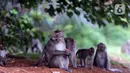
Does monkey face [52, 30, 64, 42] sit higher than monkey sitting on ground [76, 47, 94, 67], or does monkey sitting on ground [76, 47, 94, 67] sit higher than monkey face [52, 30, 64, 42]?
monkey face [52, 30, 64, 42]

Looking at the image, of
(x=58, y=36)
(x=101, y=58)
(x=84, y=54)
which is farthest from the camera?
(x=101, y=58)

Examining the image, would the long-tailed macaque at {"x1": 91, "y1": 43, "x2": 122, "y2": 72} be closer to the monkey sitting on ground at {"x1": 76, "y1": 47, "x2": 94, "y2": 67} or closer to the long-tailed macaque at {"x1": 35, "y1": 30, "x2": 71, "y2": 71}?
the monkey sitting on ground at {"x1": 76, "y1": 47, "x2": 94, "y2": 67}

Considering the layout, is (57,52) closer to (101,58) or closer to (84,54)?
(84,54)

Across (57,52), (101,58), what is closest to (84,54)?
(101,58)

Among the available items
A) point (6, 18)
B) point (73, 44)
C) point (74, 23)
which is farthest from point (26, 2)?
point (74, 23)

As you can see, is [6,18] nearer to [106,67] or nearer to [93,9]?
[93,9]

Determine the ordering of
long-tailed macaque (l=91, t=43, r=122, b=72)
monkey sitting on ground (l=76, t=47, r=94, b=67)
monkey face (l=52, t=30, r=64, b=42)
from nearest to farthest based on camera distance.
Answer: monkey face (l=52, t=30, r=64, b=42), monkey sitting on ground (l=76, t=47, r=94, b=67), long-tailed macaque (l=91, t=43, r=122, b=72)

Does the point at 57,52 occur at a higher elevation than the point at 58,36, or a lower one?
lower

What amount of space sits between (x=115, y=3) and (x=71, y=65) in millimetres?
1985

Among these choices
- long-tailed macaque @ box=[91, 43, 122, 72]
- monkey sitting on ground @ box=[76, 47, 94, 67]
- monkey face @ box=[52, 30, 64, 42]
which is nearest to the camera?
monkey face @ box=[52, 30, 64, 42]

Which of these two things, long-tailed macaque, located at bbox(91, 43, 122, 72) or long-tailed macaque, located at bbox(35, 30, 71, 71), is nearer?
long-tailed macaque, located at bbox(35, 30, 71, 71)

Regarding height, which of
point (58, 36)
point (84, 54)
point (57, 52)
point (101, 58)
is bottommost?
point (101, 58)

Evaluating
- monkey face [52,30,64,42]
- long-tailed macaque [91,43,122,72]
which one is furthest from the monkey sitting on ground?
monkey face [52,30,64,42]

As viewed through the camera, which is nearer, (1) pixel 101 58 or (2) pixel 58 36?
(2) pixel 58 36
